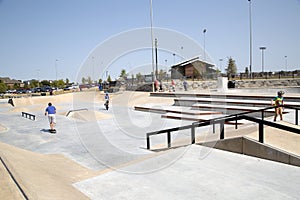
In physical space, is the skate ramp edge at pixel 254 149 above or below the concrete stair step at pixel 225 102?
below

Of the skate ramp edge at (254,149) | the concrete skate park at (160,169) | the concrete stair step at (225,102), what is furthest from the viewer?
the concrete stair step at (225,102)

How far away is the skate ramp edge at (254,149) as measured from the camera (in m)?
4.85

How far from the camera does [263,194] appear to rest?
3738mm

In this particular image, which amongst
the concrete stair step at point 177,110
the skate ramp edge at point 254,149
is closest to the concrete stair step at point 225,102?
the concrete stair step at point 177,110

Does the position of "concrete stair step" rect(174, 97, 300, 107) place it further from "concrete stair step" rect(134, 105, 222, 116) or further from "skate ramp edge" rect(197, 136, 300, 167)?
"skate ramp edge" rect(197, 136, 300, 167)

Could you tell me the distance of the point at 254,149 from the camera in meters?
5.44

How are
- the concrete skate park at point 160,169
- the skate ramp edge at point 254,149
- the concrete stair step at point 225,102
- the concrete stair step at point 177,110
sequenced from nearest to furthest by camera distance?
1. the concrete skate park at point 160,169
2. the skate ramp edge at point 254,149
3. the concrete stair step at point 225,102
4. the concrete stair step at point 177,110

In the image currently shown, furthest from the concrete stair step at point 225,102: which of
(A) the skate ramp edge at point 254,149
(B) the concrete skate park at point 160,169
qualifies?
(A) the skate ramp edge at point 254,149

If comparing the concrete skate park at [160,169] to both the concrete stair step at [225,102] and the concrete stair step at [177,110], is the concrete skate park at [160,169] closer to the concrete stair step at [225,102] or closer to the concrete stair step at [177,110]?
the concrete stair step at [225,102]

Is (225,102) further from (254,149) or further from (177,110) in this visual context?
(254,149)

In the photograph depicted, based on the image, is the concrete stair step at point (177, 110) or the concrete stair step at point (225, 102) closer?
the concrete stair step at point (225, 102)

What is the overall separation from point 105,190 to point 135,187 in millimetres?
580

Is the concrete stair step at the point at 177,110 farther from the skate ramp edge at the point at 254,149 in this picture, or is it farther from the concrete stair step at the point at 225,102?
the skate ramp edge at the point at 254,149

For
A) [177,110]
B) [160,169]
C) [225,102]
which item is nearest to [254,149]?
[160,169]
